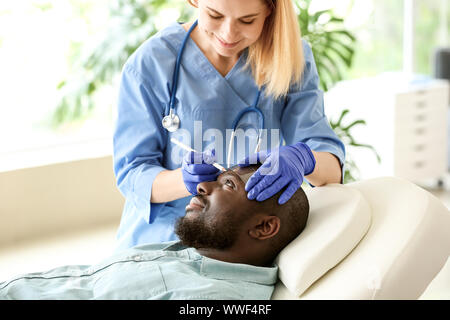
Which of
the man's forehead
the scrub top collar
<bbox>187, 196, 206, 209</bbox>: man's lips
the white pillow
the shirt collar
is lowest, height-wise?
the shirt collar

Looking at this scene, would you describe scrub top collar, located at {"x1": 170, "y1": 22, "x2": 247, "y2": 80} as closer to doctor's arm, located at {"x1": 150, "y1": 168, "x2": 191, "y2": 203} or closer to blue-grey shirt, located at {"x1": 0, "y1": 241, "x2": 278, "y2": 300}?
doctor's arm, located at {"x1": 150, "y1": 168, "x2": 191, "y2": 203}

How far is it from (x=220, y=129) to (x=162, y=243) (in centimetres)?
36

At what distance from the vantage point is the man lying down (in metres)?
1.33

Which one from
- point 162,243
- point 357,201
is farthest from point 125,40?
point 357,201

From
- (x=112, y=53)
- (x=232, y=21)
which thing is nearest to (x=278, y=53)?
(x=232, y=21)

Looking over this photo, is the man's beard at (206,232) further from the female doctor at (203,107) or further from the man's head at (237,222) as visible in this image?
the female doctor at (203,107)

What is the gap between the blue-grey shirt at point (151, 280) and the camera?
1.30m

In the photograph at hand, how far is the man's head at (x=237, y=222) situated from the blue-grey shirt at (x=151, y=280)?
0.04m

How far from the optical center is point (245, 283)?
1378 millimetres

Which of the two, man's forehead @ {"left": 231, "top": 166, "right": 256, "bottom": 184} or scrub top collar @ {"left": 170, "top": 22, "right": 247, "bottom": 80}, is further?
scrub top collar @ {"left": 170, "top": 22, "right": 247, "bottom": 80}

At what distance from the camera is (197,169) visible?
145cm

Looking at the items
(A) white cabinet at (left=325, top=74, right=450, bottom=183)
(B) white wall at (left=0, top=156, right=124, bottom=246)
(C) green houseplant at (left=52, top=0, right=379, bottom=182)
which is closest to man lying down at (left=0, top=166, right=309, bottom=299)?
(B) white wall at (left=0, top=156, right=124, bottom=246)

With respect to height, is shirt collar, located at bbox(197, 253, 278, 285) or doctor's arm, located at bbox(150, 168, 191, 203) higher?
doctor's arm, located at bbox(150, 168, 191, 203)
